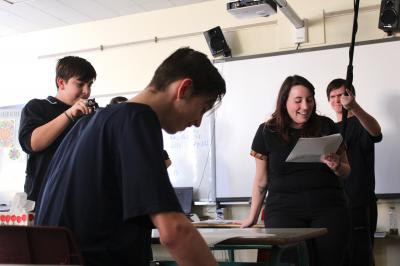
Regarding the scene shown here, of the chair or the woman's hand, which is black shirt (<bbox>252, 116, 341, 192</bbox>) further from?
the chair

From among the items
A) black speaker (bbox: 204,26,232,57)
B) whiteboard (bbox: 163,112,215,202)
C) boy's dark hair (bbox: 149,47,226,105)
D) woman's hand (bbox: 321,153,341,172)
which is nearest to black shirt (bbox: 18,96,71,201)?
boy's dark hair (bbox: 149,47,226,105)

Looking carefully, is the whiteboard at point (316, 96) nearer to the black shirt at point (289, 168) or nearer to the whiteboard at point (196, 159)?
the whiteboard at point (196, 159)

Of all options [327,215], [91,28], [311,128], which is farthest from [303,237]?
[91,28]

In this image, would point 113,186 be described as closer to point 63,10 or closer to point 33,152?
point 33,152

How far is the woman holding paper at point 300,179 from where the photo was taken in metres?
1.94

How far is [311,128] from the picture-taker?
2.17 meters

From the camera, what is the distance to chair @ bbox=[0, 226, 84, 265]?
869 mm

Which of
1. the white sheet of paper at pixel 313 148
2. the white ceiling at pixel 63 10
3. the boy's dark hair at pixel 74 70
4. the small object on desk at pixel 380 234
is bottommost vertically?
the small object on desk at pixel 380 234

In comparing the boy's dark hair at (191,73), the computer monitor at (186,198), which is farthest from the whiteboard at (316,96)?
the boy's dark hair at (191,73)

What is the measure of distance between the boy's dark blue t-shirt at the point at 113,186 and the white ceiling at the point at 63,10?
3512mm

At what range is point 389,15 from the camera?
11.4ft

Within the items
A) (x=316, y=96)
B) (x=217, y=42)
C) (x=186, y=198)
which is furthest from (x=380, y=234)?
(x=217, y=42)

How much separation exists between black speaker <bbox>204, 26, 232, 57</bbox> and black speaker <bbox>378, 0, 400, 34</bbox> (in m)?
1.20

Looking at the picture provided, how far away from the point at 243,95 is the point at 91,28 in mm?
1752
